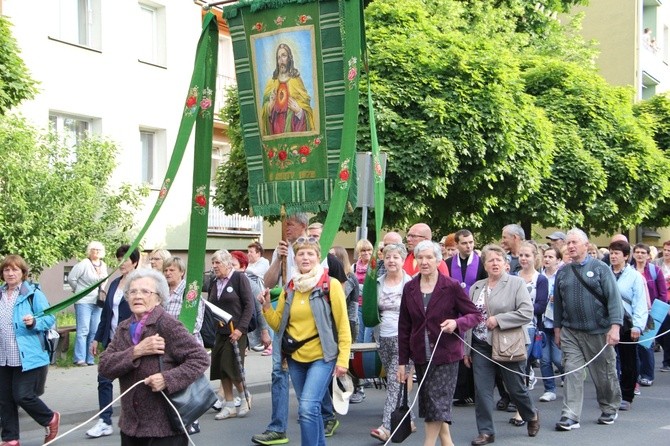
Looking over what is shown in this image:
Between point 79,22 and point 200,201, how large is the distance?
14168 mm

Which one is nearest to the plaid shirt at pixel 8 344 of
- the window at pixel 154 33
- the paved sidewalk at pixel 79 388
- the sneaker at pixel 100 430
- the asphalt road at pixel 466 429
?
the asphalt road at pixel 466 429

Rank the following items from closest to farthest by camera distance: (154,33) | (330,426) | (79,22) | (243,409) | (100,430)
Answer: (330,426) → (100,430) → (243,409) → (79,22) → (154,33)

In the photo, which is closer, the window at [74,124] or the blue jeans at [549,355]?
the blue jeans at [549,355]

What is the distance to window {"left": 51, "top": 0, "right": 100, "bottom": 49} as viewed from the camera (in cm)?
A: 2052

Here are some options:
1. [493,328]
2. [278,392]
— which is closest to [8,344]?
[278,392]

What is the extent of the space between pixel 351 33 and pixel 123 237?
9982 mm

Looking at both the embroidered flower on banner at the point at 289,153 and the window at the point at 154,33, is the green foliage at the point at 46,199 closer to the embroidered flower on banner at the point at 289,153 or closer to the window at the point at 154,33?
the embroidered flower on banner at the point at 289,153

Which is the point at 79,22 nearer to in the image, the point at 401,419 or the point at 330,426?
the point at 330,426

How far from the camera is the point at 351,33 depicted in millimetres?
8039

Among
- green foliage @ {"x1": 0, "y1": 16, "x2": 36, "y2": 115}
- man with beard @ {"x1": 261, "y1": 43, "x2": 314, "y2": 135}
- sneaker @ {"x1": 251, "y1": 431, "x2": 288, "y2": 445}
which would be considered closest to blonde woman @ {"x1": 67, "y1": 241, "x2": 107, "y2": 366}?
green foliage @ {"x1": 0, "y1": 16, "x2": 36, "y2": 115}

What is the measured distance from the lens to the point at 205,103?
8.34 meters

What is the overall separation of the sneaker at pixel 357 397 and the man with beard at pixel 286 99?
14.4ft

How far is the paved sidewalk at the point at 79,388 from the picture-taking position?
10.9m

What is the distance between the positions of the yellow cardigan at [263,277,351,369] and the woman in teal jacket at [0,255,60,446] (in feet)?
8.32
